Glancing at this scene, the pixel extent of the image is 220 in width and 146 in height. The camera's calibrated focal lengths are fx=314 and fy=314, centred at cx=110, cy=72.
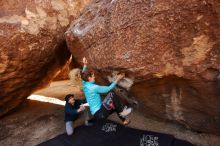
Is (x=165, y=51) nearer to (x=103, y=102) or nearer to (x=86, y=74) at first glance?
(x=103, y=102)

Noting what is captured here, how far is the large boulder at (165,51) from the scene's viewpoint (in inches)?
189

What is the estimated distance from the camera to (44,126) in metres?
7.33

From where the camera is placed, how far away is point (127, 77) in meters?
5.61

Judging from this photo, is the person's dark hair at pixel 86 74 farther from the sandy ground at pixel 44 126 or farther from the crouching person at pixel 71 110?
the sandy ground at pixel 44 126

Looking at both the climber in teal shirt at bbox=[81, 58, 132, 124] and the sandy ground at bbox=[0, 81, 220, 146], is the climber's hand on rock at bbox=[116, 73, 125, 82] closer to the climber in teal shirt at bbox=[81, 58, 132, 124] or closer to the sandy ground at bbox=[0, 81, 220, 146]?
the climber in teal shirt at bbox=[81, 58, 132, 124]

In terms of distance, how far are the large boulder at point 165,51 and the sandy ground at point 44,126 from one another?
0.19 m

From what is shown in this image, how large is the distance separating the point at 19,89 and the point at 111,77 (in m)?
2.99

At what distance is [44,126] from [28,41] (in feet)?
6.56

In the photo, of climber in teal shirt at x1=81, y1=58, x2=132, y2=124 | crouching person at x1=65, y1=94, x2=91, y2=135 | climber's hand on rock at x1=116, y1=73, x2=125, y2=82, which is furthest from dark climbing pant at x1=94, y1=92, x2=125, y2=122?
crouching person at x1=65, y1=94, x2=91, y2=135

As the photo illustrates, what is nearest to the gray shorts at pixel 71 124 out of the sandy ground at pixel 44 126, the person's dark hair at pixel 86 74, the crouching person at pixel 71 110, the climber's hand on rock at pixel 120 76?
the crouching person at pixel 71 110

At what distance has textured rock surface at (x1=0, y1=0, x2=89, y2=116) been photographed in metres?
6.94

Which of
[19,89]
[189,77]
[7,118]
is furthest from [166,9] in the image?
[7,118]

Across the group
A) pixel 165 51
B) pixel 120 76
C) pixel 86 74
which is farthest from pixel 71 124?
pixel 165 51

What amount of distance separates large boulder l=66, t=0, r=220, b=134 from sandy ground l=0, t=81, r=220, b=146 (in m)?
0.19
